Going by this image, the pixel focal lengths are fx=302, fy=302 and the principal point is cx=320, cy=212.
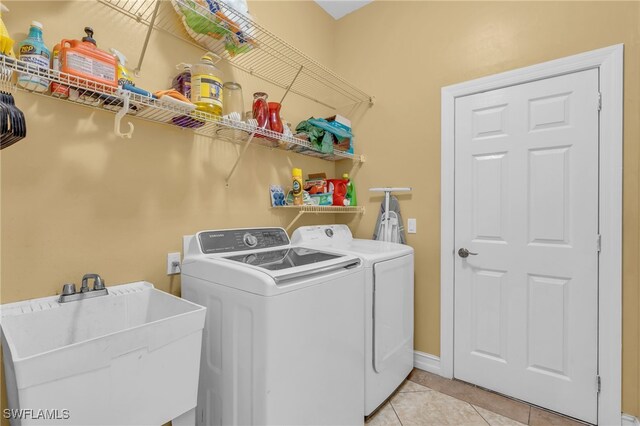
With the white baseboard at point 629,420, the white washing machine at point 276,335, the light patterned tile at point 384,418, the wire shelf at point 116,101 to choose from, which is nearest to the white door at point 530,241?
the white baseboard at point 629,420

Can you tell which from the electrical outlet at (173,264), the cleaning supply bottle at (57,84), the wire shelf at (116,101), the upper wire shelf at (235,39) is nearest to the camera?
the wire shelf at (116,101)

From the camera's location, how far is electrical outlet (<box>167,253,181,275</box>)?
1.57 meters

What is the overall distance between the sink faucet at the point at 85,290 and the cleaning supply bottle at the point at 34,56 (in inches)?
28.9

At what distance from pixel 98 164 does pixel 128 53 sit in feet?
1.84

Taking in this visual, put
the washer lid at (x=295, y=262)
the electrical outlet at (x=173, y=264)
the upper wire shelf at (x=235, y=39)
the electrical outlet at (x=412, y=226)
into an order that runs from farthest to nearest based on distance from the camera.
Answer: the electrical outlet at (x=412, y=226) → the electrical outlet at (x=173, y=264) → the upper wire shelf at (x=235, y=39) → the washer lid at (x=295, y=262)

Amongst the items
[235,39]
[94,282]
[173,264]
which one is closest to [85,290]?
[94,282]

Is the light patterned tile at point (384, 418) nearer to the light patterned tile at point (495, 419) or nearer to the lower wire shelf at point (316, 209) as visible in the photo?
the light patterned tile at point (495, 419)

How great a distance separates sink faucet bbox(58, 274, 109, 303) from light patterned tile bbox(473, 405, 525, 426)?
2.11 m

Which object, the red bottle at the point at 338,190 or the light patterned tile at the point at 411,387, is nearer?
the light patterned tile at the point at 411,387

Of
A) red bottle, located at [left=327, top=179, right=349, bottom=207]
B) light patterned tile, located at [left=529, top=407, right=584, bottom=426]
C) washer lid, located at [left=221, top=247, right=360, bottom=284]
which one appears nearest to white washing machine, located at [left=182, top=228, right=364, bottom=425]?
washer lid, located at [left=221, top=247, right=360, bottom=284]

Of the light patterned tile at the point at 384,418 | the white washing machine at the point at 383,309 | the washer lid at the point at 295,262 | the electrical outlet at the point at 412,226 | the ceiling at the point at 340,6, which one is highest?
the ceiling at the point at 340,6

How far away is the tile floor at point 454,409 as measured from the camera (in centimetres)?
172

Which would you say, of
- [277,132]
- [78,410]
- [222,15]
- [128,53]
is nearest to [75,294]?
[78,410]

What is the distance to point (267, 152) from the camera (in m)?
2.11
